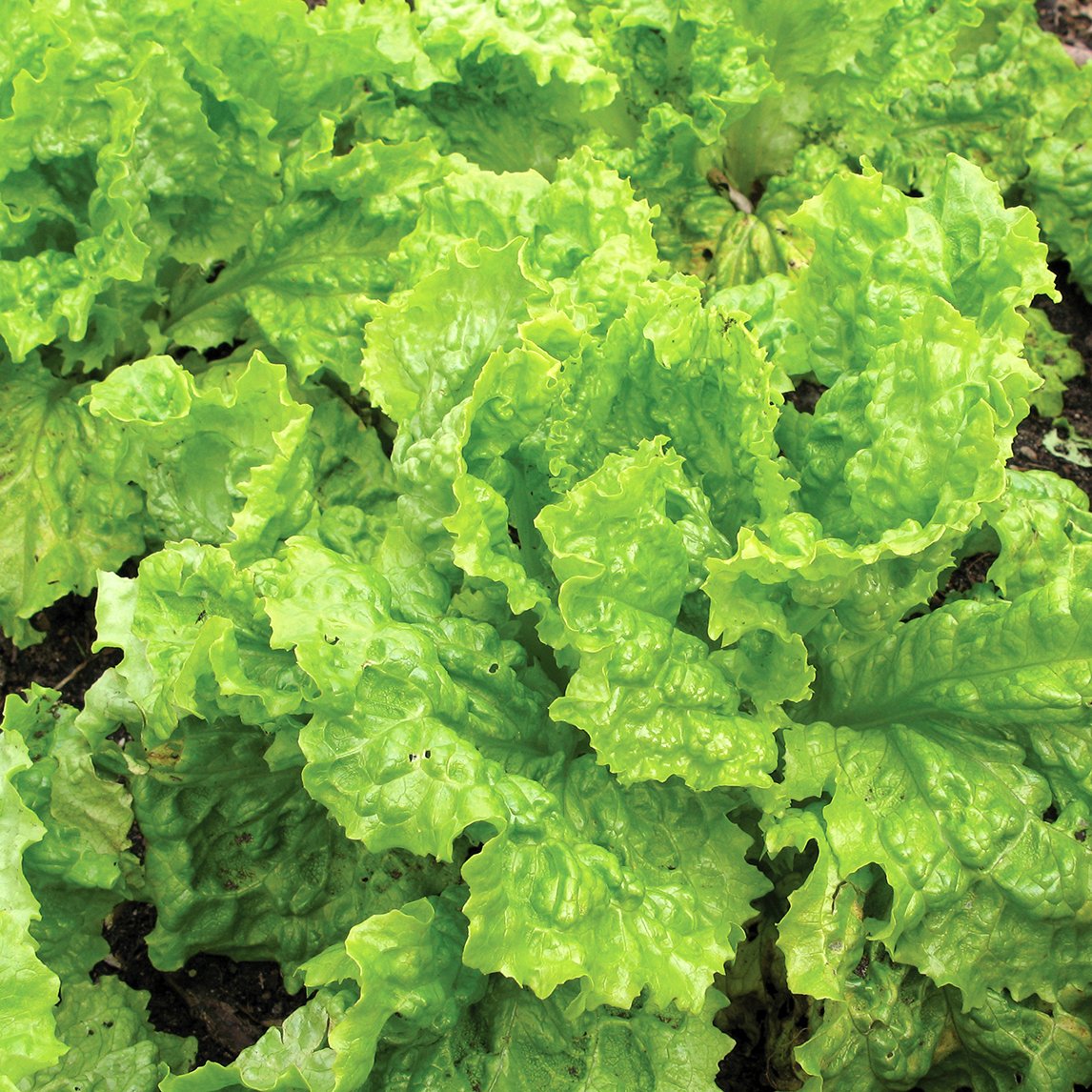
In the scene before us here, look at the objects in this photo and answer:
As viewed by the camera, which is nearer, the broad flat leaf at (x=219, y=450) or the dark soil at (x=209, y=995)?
the broad flat leaf at (x=219, y=450)

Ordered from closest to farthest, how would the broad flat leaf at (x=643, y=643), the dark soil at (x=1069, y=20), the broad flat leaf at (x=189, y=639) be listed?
the broad flat leaf at (x=643, y=643) → the broad flat leaf at (x=189, y=639) → the dark soil at (x=1069, y=20)

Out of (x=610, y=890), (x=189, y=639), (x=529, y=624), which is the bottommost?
(x=610, y=890)

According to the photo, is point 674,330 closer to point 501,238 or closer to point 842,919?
point 501,238

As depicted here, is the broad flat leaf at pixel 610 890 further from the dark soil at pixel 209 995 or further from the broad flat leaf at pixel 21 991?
the dark soil at pixel 209 995

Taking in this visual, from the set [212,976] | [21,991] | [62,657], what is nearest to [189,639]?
[21,991]

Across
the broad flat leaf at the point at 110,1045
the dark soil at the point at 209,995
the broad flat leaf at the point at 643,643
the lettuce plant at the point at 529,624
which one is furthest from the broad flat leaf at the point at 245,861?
the broad flat leaf at the point at 643,643

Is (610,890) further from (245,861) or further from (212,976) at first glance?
(212,976)

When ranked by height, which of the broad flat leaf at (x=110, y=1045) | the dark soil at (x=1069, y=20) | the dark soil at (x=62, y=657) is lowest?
the broad flat leaf at (x=110, y=1045)

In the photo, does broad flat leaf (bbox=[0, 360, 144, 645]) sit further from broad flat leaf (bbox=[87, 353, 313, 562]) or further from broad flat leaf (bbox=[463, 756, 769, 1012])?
broad flat leaf (bbox=[463, 756, 769, 1012])

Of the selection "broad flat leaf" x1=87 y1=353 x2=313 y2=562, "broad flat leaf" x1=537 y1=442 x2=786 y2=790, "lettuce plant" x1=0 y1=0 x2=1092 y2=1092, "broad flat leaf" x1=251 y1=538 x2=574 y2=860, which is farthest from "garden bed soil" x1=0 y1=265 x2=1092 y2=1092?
"broad flat leaf" x1=251 y1=538 x2=574 y2=860
